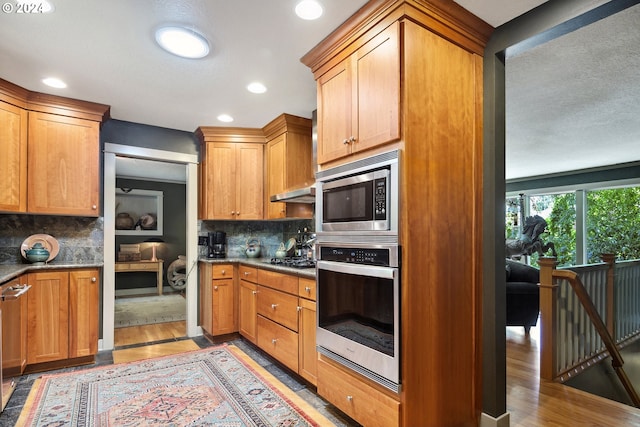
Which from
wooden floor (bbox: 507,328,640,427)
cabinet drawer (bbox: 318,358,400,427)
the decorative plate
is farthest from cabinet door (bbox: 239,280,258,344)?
wooden floor (bbox: 507,328,640,427)

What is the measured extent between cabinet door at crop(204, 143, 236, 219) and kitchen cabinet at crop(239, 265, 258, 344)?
722 millimetres

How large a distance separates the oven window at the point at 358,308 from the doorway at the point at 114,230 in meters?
2.43

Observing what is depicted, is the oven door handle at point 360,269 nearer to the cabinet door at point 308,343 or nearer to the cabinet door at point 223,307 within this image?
the cabinet door at point 308,343

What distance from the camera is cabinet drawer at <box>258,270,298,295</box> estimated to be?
2650 mm

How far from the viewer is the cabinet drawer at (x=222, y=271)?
3.70m

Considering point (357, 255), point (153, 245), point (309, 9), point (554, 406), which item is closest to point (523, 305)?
point (554, 406)

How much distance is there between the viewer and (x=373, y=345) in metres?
1.81

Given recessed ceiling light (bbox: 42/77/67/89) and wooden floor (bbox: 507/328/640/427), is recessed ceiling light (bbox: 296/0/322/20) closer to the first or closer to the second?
recessed ceiling light (bbox: 42/77/67/89)

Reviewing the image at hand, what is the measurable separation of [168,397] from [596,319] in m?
3.71

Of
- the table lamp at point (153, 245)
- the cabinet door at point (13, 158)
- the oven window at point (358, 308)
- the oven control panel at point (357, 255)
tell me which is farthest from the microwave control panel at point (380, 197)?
the table lamp at point (153, 245)

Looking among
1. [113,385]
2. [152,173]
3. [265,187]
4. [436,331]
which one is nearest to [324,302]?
[436,331]

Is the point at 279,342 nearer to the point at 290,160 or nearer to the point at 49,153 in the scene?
the point at 290,160

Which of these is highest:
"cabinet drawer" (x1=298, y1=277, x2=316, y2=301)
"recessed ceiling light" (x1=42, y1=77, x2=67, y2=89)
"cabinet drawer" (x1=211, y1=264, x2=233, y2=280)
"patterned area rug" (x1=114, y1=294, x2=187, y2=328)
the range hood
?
"recessed ceiling light" (x1=42, y1=77, x2=67, y2=89)

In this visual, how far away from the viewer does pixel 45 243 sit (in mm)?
3352
